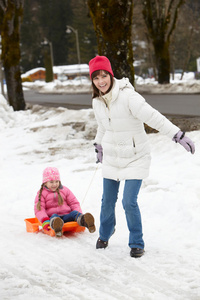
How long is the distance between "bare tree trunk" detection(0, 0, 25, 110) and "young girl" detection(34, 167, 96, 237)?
50.4 feet

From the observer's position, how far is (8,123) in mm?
17172

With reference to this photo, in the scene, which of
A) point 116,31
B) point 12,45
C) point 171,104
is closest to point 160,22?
point 12,45

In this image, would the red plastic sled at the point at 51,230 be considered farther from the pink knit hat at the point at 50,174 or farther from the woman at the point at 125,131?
the woman at the point at 125,131

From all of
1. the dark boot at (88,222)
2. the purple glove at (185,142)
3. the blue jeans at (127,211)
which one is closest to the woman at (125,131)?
the blue jeans at (127,211)

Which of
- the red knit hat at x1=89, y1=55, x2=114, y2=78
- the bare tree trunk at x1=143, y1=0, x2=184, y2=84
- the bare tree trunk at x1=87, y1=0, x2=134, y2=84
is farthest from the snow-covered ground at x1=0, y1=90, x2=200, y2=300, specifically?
the bare tree trunk at x1=143, y1=0, x2=184, y2=84

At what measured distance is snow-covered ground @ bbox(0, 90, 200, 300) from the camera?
4.07 m

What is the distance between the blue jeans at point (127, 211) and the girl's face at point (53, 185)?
1138mm

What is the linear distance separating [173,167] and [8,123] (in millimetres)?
9893

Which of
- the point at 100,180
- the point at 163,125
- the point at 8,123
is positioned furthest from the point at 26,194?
the point at 8,123

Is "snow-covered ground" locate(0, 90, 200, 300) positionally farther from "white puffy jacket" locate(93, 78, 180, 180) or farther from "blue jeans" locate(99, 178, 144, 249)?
"white puffy jacket" locate(93, 78, 180, 180)

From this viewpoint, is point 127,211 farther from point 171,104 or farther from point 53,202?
point 171,104

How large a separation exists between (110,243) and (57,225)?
25.3 inches

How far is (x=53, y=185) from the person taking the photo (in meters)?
6.21

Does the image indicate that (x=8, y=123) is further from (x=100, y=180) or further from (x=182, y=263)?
(x=182, y=263)
